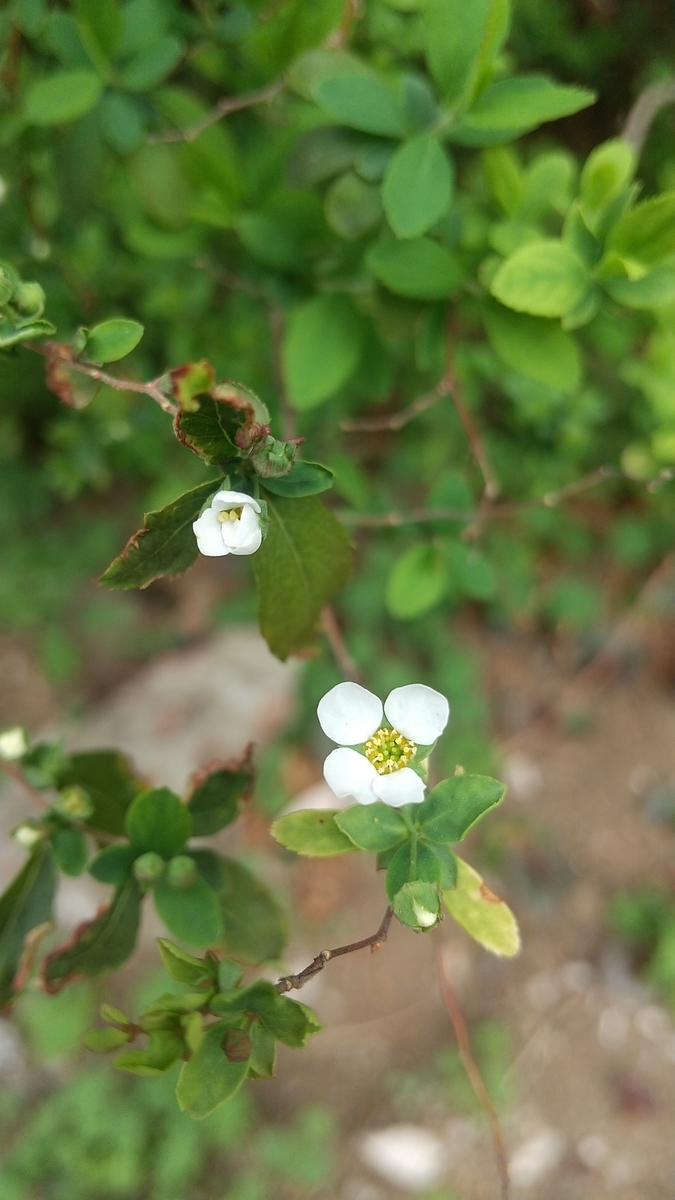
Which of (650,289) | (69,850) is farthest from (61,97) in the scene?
(69,850)

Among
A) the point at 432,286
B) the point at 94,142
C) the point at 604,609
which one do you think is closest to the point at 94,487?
the point at 94,142

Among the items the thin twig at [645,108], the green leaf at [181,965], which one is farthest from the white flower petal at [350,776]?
the thin twig at [645,108]

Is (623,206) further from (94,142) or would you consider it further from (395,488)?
(395,488)

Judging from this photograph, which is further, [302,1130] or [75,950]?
[302,1130]

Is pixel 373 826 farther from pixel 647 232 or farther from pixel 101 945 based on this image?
pixel 647 232

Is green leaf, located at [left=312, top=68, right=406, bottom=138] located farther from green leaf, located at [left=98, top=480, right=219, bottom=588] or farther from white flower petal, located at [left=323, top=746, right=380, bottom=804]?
white flower petal, located at [left=323, top=746, right=380, bottom=804]

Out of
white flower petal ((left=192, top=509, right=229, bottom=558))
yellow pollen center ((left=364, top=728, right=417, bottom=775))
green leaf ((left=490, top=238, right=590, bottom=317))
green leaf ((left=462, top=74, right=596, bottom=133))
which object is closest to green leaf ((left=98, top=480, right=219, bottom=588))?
white flower petal ((left=192, top=509, right=229, bottom=558))
